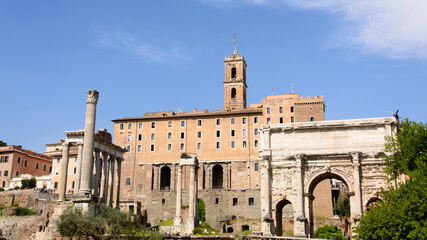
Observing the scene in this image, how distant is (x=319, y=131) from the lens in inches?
1599

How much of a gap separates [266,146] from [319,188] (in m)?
31.7

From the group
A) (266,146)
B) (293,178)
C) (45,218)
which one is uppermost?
(266,146)

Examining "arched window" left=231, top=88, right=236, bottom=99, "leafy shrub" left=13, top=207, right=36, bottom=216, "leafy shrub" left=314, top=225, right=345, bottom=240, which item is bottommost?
"leafy shrub" left=314, top=225, right=345, bottom=240

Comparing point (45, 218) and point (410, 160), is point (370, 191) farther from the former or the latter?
point (45, 218)

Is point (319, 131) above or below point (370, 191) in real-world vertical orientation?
above

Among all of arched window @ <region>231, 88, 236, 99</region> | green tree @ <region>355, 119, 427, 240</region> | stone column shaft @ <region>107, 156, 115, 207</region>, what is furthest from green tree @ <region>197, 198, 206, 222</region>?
green tree @ <region>355, 119, 427, 240</region>

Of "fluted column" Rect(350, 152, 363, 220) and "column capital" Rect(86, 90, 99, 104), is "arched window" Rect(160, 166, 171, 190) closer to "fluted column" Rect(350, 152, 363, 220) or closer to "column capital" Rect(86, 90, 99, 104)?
"column capital" Rect(86, 90, 99, 104)

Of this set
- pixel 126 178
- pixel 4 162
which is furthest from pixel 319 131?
pixel 4 162

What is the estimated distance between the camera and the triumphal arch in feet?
126

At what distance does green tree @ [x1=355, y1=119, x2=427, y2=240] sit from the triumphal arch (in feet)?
10.8

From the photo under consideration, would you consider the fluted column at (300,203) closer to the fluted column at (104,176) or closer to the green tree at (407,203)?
the green tree at (407,203)

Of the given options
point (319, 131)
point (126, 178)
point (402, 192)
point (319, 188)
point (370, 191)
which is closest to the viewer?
point (402, 192)

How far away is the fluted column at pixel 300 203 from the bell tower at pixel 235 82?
47.2 metres

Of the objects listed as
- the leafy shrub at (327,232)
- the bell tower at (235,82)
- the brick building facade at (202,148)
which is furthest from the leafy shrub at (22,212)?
the bell tower at (235,82)
